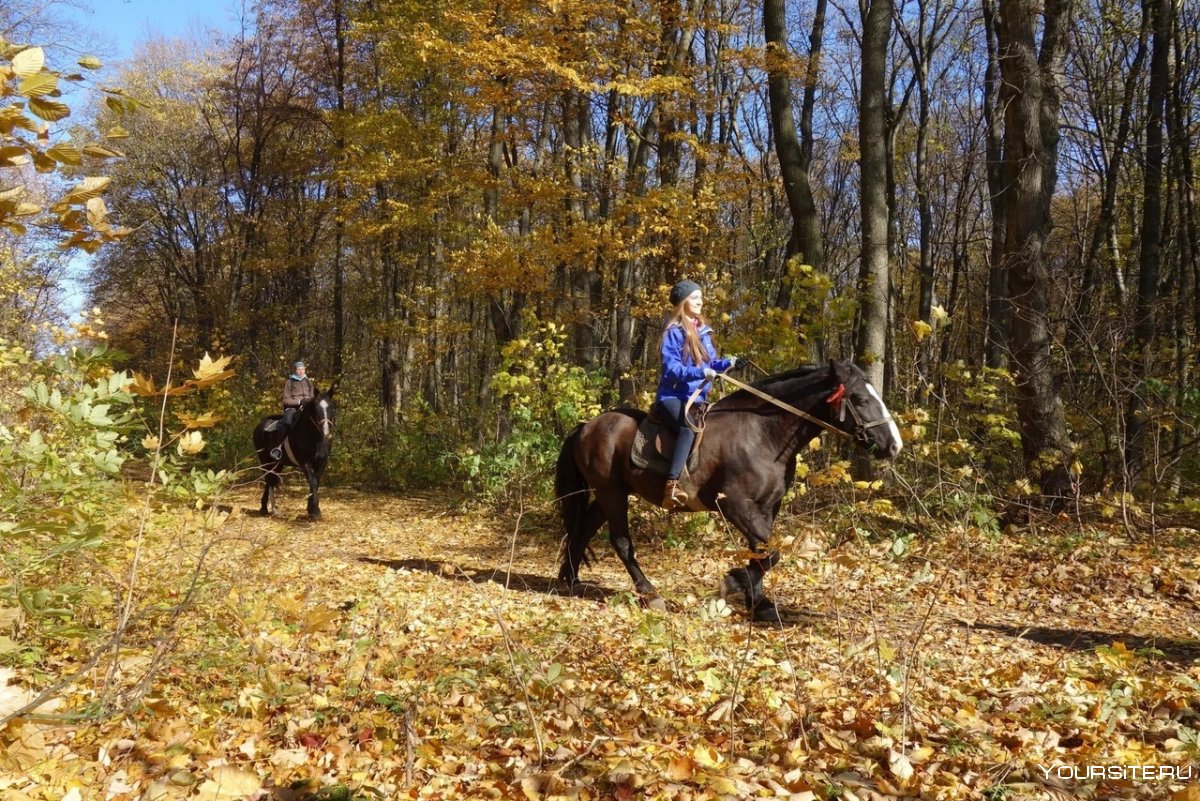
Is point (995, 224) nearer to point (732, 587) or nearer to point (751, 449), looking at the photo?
point (751, 449)

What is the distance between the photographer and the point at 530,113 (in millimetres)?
15062

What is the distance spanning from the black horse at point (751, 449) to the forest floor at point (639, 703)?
69 centimetres

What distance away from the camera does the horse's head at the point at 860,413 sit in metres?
6.07

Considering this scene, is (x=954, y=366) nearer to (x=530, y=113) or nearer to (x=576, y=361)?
(x=576, y=361)

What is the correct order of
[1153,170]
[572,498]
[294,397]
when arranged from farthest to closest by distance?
1. [294,397]
2. [1153,170]
3. [572,498]

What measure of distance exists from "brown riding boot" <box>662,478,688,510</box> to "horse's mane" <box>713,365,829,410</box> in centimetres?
83

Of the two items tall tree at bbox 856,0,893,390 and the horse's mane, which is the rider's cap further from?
tall tree at bbox 856,0,893,390

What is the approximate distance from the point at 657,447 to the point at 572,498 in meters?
1.25

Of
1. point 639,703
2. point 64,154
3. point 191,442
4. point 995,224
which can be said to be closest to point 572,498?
point 639,703

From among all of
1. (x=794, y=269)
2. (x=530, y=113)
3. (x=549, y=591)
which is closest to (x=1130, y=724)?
(x=549, y=591)

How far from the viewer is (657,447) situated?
660 cm

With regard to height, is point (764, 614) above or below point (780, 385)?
below

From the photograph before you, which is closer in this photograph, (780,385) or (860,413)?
(860,413)

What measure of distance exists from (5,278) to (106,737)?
13252 millimetres
